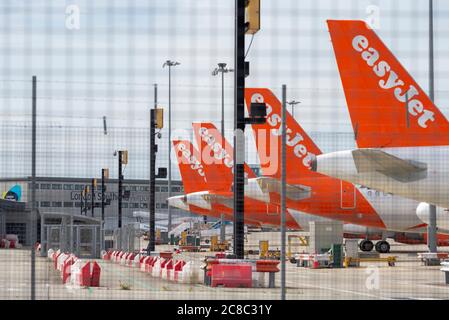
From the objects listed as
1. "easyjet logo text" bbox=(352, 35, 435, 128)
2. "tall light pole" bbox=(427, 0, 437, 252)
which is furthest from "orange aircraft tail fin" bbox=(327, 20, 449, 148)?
"tall light pole" bbox=(427, 0, 437, 252)

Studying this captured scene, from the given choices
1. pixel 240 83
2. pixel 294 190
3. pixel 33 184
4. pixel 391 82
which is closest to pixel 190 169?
pixel 294 190

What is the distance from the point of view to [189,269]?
21.8m

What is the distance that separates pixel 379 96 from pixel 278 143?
14306mm

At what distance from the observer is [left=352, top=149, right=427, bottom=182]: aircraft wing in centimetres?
2055

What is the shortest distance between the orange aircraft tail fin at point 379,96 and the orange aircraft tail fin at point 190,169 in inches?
1430

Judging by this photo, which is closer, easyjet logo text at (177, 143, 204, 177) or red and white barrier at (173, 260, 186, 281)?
red and white barrier at (173, 260, 186, 281)

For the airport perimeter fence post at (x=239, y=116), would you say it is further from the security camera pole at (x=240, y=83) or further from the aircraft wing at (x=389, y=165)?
the aircraft wing at (x=389, y=165)

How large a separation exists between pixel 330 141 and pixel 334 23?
9355 mm

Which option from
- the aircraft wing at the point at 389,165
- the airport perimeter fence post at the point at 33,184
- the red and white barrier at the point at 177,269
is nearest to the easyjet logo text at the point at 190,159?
the red and white barrier at the point at 177,269

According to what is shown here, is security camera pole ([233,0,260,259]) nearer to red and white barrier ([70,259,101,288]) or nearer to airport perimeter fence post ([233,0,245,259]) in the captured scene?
airport perimeter fence post ([233,0,245,259])

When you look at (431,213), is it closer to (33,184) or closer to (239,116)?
(239,116)

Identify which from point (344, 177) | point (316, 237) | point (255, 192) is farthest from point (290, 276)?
point (255, 192)

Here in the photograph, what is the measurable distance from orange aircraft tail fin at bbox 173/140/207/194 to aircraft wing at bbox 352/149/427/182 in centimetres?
3904
